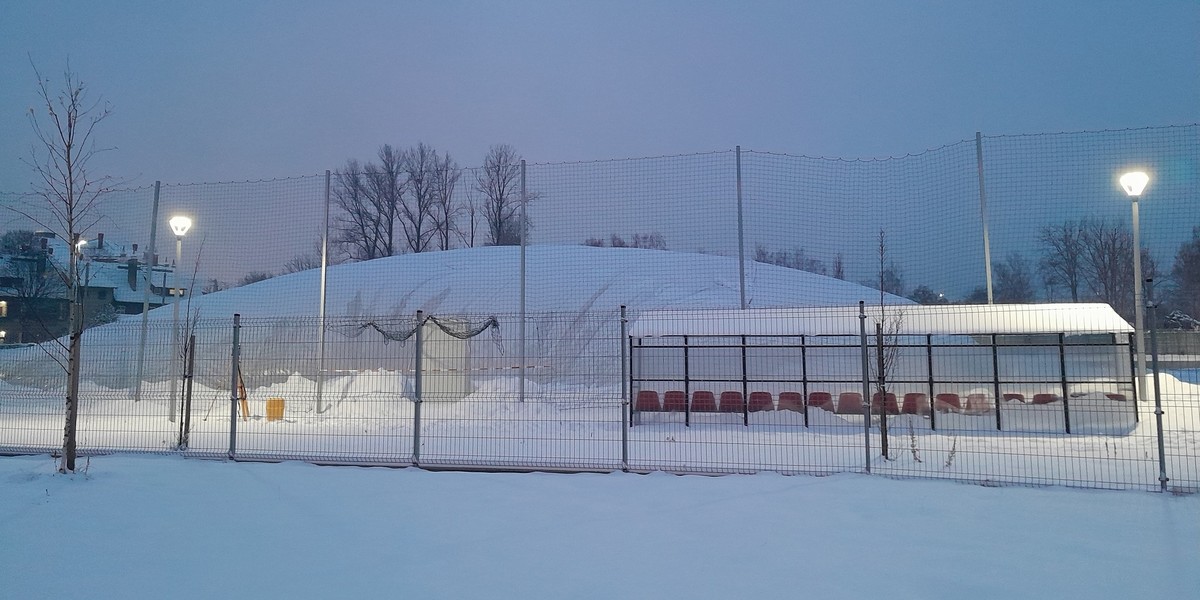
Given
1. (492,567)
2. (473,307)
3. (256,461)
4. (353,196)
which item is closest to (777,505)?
(492,567)

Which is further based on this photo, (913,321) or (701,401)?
(701,401)

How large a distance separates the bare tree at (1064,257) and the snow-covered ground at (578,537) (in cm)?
921

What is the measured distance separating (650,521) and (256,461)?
20.5ft

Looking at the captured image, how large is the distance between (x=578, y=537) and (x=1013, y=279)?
1365cm

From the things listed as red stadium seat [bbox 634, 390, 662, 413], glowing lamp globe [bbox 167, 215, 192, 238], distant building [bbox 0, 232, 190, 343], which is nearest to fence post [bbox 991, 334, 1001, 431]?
red stadium seat [bbox 634, 390, 662, 413]

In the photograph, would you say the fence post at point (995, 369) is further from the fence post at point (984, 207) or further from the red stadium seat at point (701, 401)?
the red stadium seat at point (701, 401)

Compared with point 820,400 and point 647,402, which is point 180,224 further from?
point 820,400

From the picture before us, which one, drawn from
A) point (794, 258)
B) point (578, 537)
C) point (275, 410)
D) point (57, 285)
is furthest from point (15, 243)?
point (578, 537)

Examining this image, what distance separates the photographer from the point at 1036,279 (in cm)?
1664

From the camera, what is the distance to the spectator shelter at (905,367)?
1476 centimetres

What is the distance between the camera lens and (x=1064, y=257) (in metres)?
16.5

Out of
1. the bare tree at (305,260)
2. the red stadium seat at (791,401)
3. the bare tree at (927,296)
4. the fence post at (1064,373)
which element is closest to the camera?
the fence post at (1064,373)

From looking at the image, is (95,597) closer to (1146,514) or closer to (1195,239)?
(1146,514)

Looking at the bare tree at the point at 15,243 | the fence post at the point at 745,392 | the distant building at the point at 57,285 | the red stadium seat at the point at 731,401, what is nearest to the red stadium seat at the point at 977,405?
the fence post at the point at 745,392
